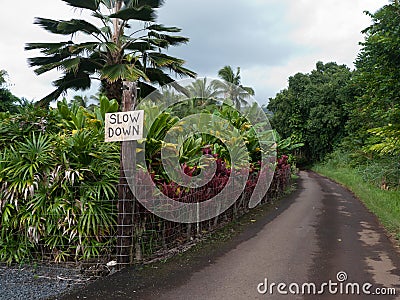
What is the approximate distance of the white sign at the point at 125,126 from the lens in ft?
14.4

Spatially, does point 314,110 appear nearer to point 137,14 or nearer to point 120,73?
point 137,14

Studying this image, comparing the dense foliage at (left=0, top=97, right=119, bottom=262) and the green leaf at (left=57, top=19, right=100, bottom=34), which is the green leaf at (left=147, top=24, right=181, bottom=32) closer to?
the green leaf at (left=57, top=19, right=100, bottom=34)

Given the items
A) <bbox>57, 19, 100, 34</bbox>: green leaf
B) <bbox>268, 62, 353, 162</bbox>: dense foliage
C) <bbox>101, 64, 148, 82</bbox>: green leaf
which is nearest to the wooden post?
<bbox>101, 64, 148, 82</bbox>: green leaf

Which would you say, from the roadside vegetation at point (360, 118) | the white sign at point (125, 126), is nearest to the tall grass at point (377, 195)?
the roadside vegetation at point (360, 118)

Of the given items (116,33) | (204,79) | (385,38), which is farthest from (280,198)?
(116,33)

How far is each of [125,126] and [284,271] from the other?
8.42 ft

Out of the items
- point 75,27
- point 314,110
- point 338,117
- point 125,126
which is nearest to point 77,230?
point 125,126

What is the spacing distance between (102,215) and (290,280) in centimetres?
229

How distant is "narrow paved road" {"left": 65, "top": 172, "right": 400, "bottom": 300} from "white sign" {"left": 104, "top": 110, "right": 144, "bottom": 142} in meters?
1.53

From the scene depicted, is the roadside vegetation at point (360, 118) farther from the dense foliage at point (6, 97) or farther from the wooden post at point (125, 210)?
the dense foliage at point (6, 97)

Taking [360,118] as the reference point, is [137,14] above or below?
above

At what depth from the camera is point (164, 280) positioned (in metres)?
4.30

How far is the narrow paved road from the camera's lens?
4020 millimetres

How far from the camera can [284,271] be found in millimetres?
4777
